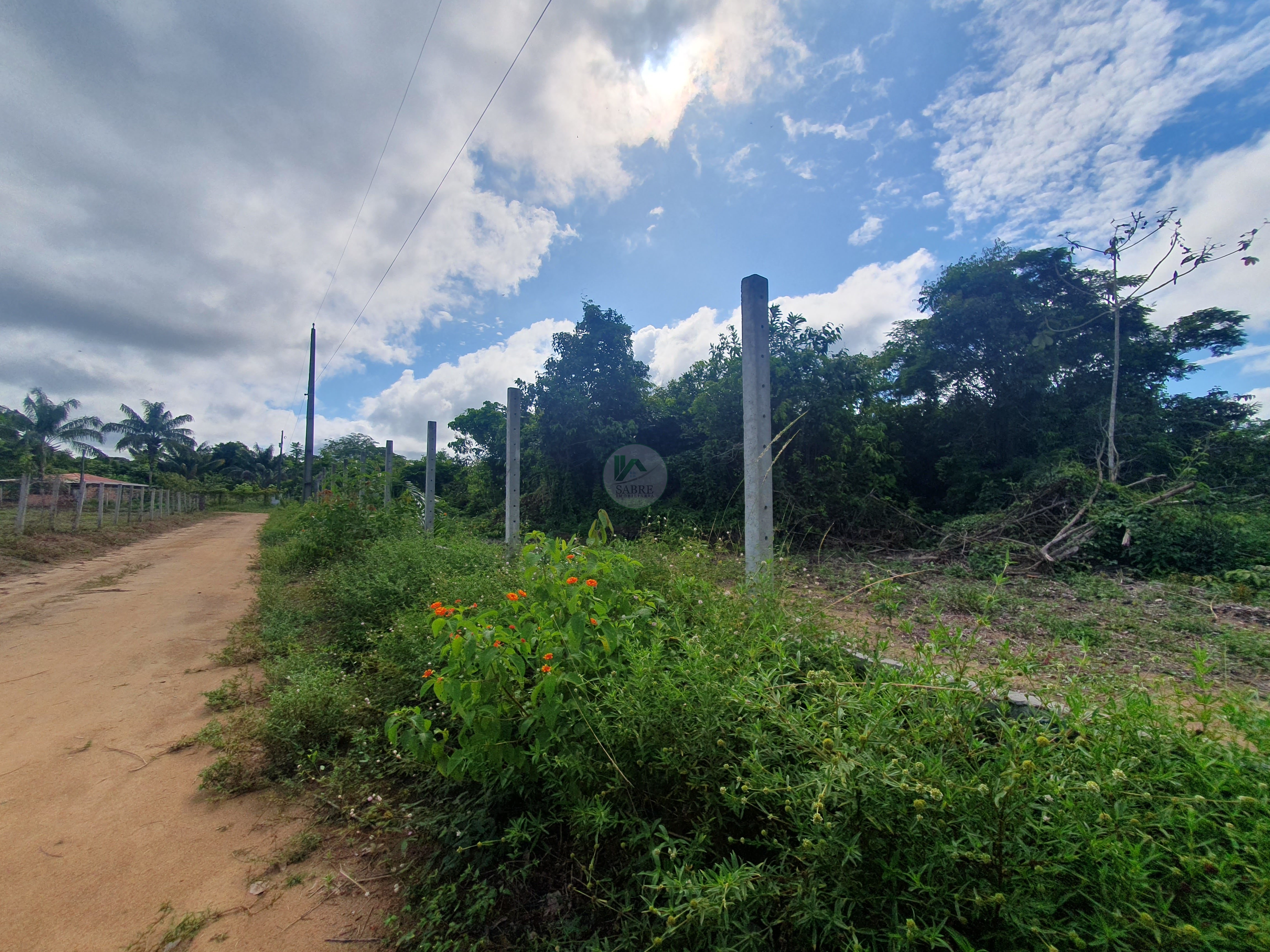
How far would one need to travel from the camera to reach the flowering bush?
1.68 m

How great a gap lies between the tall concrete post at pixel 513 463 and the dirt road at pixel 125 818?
3024 millimetres

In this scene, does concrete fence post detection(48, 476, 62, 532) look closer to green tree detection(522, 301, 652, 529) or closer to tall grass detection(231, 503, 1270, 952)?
Answer: green tree detection(522, 301, 652, 529)

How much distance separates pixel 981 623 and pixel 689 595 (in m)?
1.35

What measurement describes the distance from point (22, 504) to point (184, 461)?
102ft

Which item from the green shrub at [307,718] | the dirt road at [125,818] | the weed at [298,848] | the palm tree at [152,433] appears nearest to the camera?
the dirt road at [125,818]

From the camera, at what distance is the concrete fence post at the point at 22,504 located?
9516 millimetres

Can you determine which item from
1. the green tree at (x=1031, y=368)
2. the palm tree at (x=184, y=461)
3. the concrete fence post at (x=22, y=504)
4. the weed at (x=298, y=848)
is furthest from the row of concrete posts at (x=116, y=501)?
the green tree at (x=1031, y=368)

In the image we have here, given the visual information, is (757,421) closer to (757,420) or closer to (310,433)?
(757,420)

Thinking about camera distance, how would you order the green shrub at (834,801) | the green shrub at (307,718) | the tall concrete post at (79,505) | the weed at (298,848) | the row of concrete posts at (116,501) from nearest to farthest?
the green shrub at (834,801), the weed at (298,848), the green shrub at (307,718), the row of concrete posts at (116,501), the tall concrete post at (79,505)

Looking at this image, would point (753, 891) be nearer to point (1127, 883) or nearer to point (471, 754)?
point (1127, 883)

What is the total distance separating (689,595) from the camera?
2.50 meters

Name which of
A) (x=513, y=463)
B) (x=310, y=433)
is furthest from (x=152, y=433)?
(x=513, y=463)

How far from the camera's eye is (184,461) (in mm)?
34281

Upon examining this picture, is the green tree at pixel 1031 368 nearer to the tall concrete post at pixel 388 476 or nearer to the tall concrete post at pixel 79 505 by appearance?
the tall concrete post at pixel 388 476
